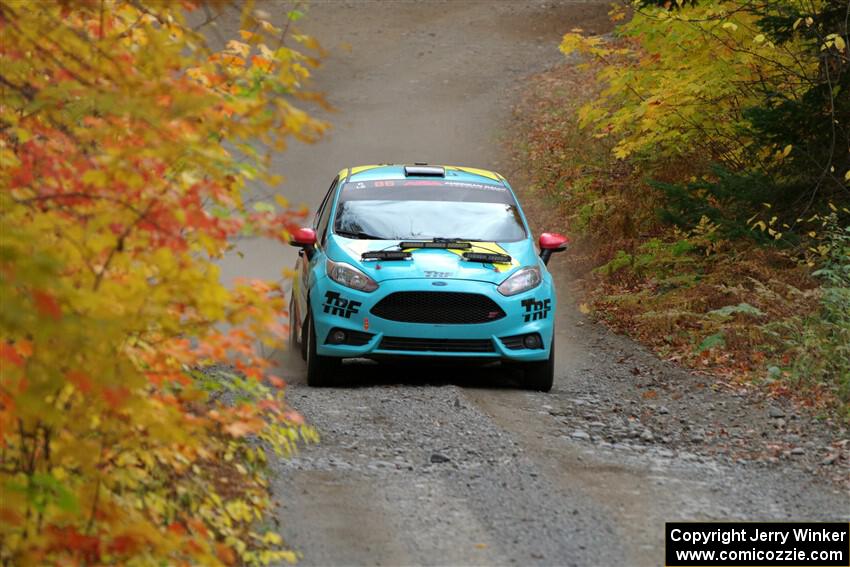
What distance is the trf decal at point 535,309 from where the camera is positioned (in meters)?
10.6

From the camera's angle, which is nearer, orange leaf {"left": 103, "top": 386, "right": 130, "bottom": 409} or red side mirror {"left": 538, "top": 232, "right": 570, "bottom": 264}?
orange leaf {"left": 103, "top": 386, "right": 130, "bottom": 409}

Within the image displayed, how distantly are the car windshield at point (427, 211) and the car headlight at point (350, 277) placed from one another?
0.56m

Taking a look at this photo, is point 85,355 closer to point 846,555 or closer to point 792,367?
point 846,555

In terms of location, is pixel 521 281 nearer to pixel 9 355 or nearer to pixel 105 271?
pixel 105 271

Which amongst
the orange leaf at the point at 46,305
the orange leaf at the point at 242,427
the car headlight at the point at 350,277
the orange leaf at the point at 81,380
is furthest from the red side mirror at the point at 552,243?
the orange leaf at the point at 46,305

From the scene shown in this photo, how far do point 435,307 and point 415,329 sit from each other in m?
0.26

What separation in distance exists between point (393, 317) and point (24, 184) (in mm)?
6043

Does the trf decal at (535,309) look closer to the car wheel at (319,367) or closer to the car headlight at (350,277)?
the car headlight at (350,277)

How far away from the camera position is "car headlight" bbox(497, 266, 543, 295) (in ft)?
34.6

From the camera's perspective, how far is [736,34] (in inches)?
589

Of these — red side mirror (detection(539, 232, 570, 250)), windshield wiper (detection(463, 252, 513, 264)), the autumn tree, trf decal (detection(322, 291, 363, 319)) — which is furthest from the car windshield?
the autumn tree

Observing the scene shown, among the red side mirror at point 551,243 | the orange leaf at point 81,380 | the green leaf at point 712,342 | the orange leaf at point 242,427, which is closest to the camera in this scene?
the orange leaf at point 81,380

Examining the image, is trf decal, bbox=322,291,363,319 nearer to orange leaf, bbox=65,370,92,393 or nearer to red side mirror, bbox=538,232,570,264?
red side mirror, bbox=538,232,570,264

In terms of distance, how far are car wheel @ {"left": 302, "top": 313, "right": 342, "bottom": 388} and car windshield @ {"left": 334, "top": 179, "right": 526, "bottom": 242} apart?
1083mm
